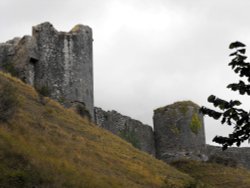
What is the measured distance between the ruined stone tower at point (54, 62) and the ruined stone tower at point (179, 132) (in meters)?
7.74

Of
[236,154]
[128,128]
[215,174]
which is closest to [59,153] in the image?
[215,174]

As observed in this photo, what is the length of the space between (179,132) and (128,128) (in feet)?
10.6

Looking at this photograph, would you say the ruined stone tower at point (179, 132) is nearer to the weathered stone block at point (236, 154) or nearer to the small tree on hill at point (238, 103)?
the weathered stone block at point (236, 154)

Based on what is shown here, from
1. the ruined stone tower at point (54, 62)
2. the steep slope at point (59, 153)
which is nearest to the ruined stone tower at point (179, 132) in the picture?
the ruined stone tower at point (54, 62)

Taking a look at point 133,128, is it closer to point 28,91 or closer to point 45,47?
point 45,47

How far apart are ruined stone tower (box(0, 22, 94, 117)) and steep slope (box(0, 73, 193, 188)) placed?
2.88m

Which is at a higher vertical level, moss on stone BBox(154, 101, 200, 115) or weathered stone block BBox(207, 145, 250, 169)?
moss on stone BBox(154, 101, 200, 115)

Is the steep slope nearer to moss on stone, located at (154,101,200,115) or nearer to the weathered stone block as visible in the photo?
moss on stone, located at (154,101,200,115)

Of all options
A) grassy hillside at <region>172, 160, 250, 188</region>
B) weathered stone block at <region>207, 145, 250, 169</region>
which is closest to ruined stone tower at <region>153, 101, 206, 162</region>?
grassy hillside at <region>172, 160, 250, 188</region>

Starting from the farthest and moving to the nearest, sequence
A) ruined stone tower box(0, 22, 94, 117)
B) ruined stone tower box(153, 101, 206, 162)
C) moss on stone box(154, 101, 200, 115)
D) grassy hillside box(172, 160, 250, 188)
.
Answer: moss on stone box(154, 101, 200, 115) → ruined stone tower box(153, 101, 206, 162) → grassy hillside box(172, 160, 250, 188) → ruined stone tower box(0, 22, 94, 117)

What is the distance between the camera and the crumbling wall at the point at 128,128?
32.2 meters

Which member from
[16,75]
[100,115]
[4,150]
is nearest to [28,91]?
[16,75]

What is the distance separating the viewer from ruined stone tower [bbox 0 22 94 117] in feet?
91.3

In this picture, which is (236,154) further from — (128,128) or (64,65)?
(64,65)
